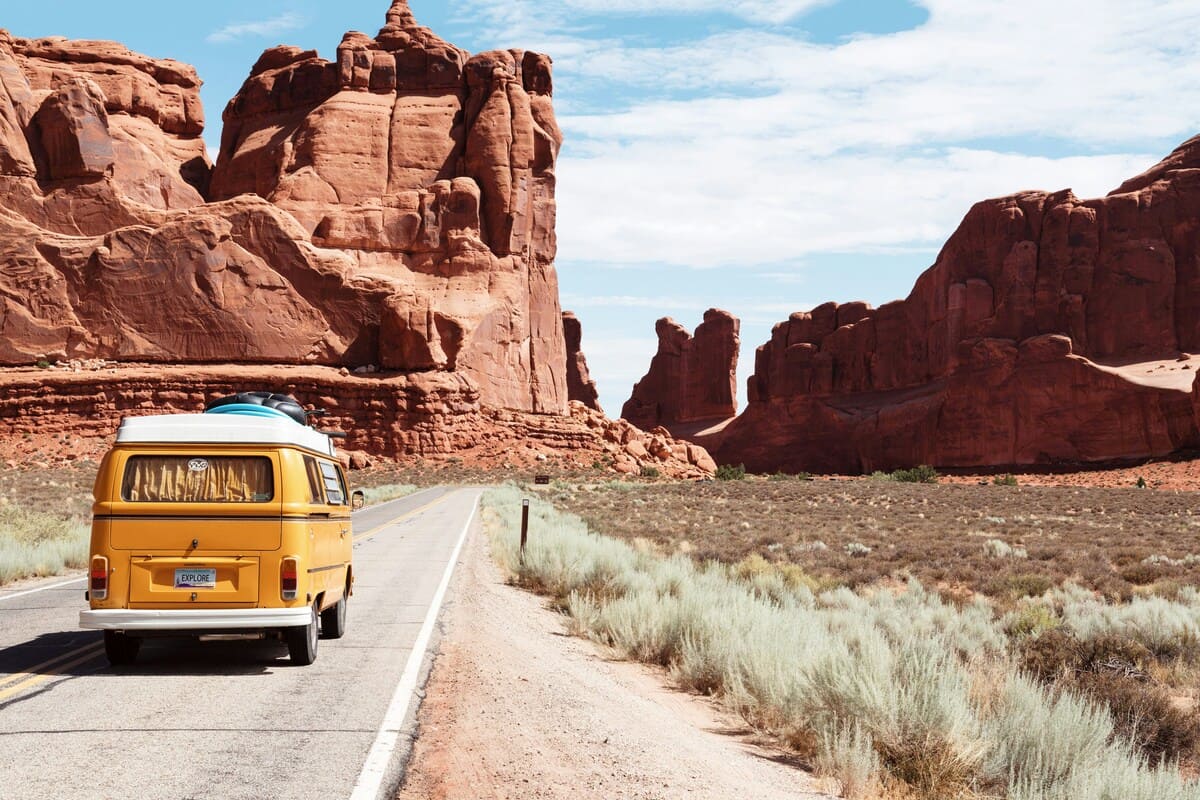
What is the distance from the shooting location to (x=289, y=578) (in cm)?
909

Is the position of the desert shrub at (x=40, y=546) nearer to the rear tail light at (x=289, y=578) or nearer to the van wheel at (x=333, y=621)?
the van wheel at (x=333, y=621)

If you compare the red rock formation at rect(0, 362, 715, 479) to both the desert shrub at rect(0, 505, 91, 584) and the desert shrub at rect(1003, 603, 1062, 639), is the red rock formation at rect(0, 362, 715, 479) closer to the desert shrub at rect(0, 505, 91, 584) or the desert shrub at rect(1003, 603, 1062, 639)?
the desert shrub at rect(0, 505, 91, 584)

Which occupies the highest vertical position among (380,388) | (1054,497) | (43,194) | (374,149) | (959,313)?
(374,149)

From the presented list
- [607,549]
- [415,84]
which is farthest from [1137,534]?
[415,84]

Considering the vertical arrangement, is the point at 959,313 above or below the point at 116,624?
above

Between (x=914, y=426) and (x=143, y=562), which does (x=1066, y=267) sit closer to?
(x=914, y=426)

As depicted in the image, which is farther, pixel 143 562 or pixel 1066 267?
pixel 1066 267

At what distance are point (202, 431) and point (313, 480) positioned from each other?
117 cm

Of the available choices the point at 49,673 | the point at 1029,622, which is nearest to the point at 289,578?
the point at 49,673

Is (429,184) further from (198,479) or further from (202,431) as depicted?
(198,479)

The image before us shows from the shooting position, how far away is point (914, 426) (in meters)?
101

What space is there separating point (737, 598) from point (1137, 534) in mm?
19829

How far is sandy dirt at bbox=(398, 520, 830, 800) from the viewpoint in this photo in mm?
5938

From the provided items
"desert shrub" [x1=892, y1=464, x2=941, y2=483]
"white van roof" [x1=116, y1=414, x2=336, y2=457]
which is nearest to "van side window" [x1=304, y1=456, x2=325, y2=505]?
"white van roof" [x1=116, y1=414, x2=336, y2=457]
